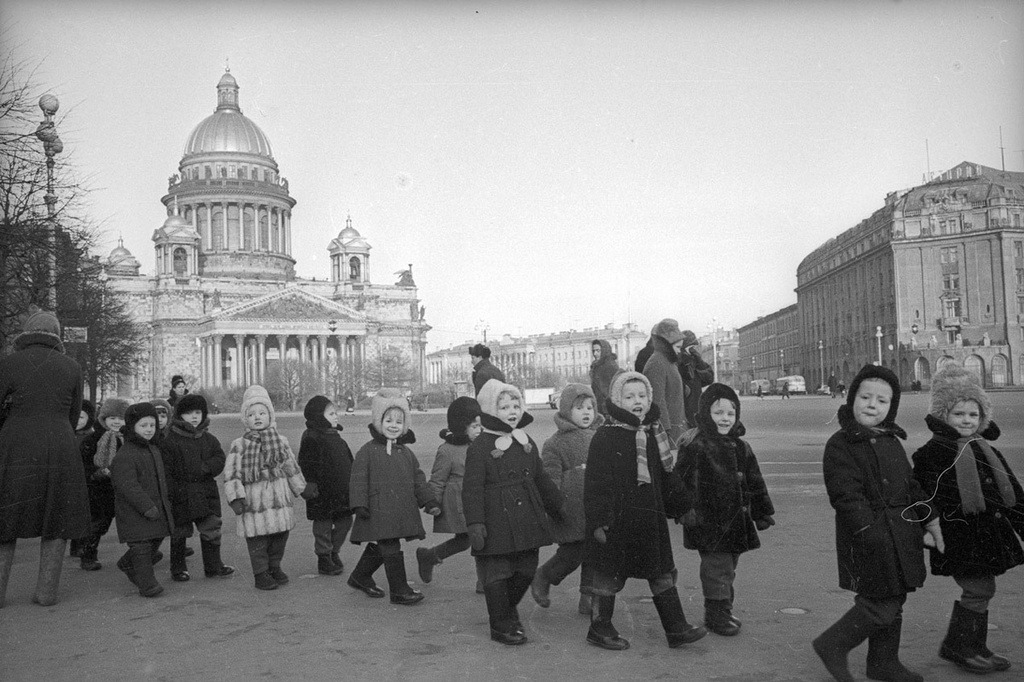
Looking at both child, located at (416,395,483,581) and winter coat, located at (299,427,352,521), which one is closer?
child, located at (416,395,483,581)

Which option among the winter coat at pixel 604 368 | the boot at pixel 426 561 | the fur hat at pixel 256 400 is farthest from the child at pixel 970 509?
the winter coat at pixel 604 368

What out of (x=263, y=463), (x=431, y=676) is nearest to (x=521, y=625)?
(x=431, y=676)

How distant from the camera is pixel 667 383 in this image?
343 inches

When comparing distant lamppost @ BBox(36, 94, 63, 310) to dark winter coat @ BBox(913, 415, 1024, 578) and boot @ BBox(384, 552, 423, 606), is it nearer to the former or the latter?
boot @ BBox(384, 552, 423, 606)

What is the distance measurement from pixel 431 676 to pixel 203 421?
12.7ft

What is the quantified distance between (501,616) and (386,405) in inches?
76.9

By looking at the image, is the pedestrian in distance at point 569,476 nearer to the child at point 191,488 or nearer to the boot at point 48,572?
the child at point 191,488

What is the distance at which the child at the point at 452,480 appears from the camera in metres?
6.68

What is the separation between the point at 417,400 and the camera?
6044 cm

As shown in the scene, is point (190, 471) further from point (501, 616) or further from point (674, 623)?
point (674, 623)

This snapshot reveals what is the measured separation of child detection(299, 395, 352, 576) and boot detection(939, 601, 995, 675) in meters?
4.36

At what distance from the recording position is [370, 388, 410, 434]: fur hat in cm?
651

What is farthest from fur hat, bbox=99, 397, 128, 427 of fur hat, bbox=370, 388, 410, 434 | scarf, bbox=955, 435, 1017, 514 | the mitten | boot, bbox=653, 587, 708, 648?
scarf, bbox=955, 435, 1017, 514

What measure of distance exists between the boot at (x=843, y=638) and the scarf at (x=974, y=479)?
2.57 feet
